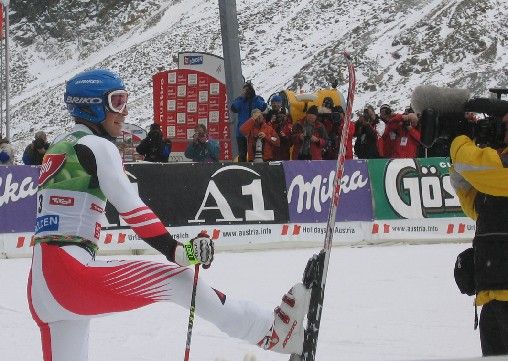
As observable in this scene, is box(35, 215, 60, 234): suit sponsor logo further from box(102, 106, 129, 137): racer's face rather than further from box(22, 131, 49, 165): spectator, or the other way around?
box(22, 131, 49, 165): spectator

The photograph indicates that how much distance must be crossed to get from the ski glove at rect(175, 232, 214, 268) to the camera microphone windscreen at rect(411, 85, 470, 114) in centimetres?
120

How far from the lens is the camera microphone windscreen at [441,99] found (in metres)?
4.51

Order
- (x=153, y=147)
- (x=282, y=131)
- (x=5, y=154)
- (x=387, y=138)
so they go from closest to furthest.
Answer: (x=282, y=131) < (x=387, y=138) < (x=153, y=147) < (x=5, y=154)

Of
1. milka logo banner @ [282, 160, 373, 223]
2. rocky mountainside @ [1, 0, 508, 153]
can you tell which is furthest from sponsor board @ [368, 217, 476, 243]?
rocky mountainside @ [1, 0, 508, 153]

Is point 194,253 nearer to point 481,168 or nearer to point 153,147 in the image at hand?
point 481,168

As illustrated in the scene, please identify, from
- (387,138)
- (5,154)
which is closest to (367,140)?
(387,138)

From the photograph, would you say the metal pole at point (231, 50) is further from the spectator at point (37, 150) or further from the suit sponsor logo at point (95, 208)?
the suit sponsor logo at point (95, 208)

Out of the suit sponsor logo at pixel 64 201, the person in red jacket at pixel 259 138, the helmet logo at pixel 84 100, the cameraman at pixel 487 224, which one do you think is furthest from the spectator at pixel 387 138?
the suit sponsor logo at pixel 64 201

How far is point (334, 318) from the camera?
8.09 meters

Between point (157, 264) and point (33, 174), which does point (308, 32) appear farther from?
point (157, 264)

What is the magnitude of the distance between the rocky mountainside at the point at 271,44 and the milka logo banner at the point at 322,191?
2949 cm

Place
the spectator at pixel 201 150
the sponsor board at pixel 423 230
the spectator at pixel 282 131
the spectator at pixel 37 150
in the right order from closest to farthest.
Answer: the sponsor board at pixel 423 230
the spectator at pixel 282 131
the spectator at pixel 37 150
the spectator at pixel 201 150

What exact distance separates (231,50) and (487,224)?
11.8 m

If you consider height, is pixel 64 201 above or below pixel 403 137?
below
